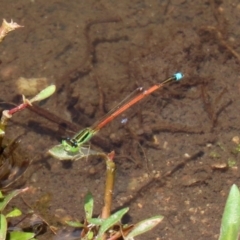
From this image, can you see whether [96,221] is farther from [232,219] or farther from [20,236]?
[232,219]

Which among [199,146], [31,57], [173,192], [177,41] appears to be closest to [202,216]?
[173,192]

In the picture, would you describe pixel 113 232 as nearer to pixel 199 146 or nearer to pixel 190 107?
pixel 199 146

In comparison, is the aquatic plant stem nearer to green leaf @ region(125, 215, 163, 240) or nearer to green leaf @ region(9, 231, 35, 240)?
green leaf @ region(125, 215, 163, 240)

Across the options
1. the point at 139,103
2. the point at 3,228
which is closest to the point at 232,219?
the point at 3,228

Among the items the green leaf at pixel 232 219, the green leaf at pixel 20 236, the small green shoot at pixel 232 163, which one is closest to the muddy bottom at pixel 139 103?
the small green shoot at pixel 232 163

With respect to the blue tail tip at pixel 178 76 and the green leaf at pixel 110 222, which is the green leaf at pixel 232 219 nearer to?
the green leaf at pixel 110 222

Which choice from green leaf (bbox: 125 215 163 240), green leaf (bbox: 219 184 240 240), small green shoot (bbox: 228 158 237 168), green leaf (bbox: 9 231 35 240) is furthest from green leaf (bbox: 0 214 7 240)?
small green shoot (bbox: 228 158 237 168)
